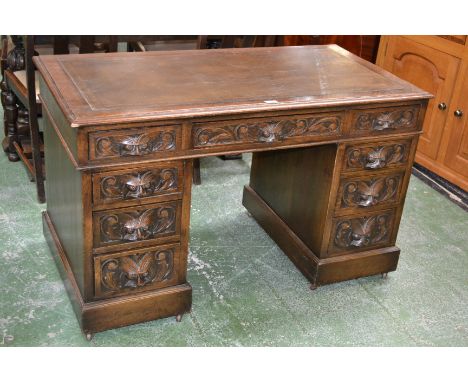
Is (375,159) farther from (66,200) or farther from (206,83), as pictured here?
(66,200)

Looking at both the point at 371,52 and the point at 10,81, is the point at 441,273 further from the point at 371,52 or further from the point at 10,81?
the point at 10,81

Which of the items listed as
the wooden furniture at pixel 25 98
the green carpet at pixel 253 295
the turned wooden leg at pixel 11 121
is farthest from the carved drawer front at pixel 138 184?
the turned wooden leg at pixel 11 121

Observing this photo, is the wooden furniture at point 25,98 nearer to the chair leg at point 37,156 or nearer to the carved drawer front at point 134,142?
the chair leg at point 37,156

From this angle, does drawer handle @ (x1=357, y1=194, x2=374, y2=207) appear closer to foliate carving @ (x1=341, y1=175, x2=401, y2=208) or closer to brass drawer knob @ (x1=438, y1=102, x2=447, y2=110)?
foliate carving @ (x1=341, y1=175, x2=401, y2=208)

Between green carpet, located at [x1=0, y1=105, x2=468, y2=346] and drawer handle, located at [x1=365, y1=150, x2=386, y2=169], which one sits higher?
drawer handle, located at [x1=365, y1=150, x2=386, y2=169]

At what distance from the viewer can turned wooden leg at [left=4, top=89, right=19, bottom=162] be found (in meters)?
3.27

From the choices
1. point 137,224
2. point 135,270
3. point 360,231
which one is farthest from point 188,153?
point 360,231

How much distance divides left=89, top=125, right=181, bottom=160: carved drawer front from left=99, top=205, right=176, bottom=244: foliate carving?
8.5 inches

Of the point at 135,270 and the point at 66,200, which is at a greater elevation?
the point at 66,200

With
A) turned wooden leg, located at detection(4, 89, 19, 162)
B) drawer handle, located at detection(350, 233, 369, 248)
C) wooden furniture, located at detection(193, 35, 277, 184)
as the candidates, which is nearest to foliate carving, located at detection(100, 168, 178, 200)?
drawer handle, located at detection(350, 233, 369, 248)

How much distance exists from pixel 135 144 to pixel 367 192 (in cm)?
95

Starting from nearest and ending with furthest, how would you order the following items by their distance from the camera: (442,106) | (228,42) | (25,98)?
(25,98), (228,42), (442,106)

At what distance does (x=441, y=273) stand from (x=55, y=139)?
163cm

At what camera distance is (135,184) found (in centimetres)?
203
